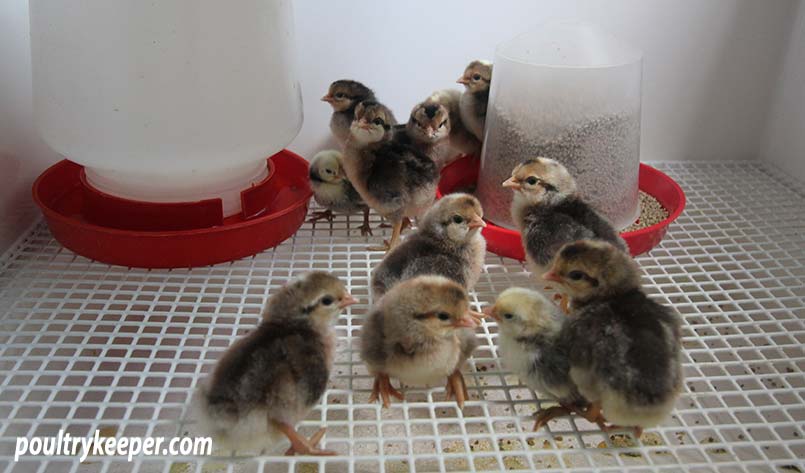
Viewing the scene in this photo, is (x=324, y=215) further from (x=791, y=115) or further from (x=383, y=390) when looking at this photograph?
(x=791, y=115)

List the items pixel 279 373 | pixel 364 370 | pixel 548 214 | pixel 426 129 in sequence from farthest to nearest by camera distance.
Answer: pixel 426 129 < pixel 548 214 < pixel 364 370 < pixel 279 373

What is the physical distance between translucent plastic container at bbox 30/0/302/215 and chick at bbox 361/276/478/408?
21.5 inches

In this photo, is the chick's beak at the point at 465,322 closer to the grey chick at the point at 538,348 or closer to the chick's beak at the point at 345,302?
the grey chick at the point at 538,348

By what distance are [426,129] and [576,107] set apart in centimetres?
37

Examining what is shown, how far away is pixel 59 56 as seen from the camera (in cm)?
126

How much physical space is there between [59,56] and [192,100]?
26 cm

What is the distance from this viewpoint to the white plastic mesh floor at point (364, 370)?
0.98 m

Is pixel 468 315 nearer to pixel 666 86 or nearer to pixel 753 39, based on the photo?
pixel 666 86

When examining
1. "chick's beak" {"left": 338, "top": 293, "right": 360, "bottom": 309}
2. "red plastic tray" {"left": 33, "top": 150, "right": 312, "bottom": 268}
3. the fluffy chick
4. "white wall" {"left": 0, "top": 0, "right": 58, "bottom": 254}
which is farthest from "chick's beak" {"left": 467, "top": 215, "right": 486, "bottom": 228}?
"white wall" {"left": 0, "top": 0, "right": 58, "bottom": 254}

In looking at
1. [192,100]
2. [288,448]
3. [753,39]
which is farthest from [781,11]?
[288,448]

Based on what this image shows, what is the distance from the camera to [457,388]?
42.2 inches

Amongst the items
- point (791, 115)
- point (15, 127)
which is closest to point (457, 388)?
point (15, 127)

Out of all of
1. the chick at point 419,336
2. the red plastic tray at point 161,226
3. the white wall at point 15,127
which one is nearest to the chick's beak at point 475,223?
the chick at point 419,336

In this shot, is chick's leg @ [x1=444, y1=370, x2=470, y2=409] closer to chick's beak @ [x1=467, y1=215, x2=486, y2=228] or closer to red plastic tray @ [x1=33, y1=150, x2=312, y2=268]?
chick's beak @ [x1=467, y1=215, x2=486, y2=228]
